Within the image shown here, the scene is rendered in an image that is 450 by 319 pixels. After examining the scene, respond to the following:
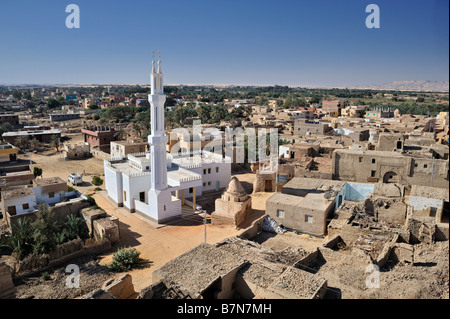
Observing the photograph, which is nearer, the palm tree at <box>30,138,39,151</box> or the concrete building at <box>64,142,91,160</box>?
the concrete building at <box>64,142,91,160</box>

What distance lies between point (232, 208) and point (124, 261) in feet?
26.4

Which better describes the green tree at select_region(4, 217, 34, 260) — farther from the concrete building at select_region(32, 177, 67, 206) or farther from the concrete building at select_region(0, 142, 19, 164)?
the concrete building at select_region(0, 142, 19, 164)

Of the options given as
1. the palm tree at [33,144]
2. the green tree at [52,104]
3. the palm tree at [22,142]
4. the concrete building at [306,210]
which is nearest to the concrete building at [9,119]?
the palm tree at [22,142]

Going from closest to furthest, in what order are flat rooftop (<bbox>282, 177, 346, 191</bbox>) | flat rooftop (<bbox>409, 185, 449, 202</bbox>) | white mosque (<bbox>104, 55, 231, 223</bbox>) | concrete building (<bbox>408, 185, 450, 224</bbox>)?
concrete building (<bbox>408, 185, 450, 224</bbox>), flat rooftop (<bbox>409, 185, 449, 202</bbox>), white mosque (<bbox>104, 55, 231, 223</bbox>), flat rooftop (<bbox>282, 177, 346, 191</bbox>)

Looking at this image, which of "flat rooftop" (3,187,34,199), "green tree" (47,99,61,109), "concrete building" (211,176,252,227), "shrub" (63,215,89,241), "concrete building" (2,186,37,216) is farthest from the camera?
"green tree" (47,99,61,109)

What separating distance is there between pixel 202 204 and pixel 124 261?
396 inches

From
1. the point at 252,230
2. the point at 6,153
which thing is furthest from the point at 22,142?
the point at 252,230

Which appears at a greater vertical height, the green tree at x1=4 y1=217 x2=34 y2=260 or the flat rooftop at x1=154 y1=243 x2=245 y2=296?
the flat rooftop at x1=154 y1=243 x2=245 y2=296

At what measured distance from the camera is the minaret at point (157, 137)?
69.3 feet

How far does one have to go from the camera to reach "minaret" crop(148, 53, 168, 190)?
21.1 m

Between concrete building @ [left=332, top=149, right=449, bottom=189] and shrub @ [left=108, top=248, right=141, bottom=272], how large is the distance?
672 inches

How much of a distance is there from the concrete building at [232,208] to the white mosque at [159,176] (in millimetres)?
2725

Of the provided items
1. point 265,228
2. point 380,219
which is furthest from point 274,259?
point 380,219
